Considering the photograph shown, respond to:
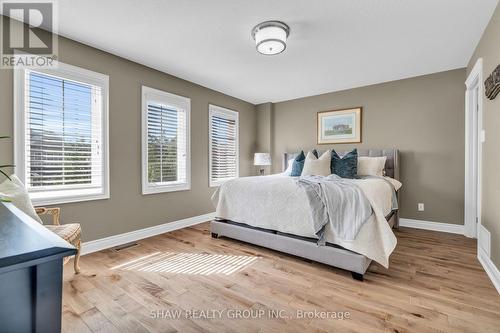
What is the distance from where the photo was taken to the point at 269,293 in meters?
1.95

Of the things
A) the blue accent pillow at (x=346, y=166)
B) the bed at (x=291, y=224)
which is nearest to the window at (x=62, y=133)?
the bed at (x=291, y=224)

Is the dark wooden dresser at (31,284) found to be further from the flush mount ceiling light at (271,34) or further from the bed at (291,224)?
the flush mount ceiling light at (271,34)

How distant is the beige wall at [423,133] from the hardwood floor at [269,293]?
39.4 inches

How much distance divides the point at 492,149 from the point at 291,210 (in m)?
1.94

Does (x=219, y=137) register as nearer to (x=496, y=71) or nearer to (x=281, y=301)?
(x=281, y=301)

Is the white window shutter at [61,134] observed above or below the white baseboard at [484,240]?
above

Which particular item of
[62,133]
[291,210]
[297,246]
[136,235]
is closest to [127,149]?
[62,133]

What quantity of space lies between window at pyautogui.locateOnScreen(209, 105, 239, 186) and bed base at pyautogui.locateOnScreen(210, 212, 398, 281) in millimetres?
1478

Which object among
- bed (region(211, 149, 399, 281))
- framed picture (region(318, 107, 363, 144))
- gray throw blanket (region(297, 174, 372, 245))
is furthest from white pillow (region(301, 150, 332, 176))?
framed picture (region(318, 107, 363, 144))

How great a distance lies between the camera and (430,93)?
12.0 ft

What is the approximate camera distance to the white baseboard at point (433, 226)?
11.4ft

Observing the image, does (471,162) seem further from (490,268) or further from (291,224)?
(291,224)

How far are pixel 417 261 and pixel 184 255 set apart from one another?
2.56 meters

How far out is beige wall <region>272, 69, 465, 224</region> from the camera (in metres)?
3.49
